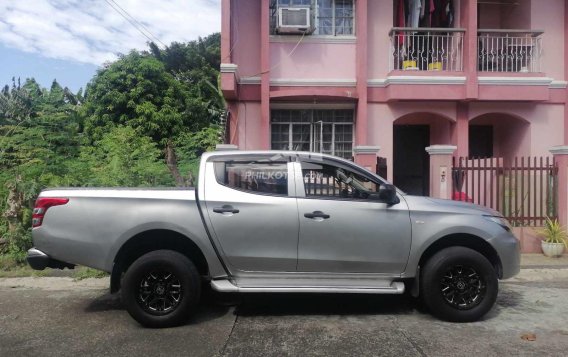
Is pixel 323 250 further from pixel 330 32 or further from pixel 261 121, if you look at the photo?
pixel 330 32

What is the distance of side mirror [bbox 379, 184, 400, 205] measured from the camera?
491cm

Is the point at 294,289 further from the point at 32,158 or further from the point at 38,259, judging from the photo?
the point at 32,158

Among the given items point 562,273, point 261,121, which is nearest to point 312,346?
point 562,273

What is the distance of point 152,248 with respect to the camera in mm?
4973

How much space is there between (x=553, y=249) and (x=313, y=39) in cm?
664

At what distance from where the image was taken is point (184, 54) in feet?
101

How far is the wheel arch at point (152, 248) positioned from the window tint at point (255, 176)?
754 millimetres

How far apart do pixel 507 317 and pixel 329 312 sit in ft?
6.41

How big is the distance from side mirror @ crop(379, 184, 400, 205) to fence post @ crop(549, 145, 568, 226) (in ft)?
19.8

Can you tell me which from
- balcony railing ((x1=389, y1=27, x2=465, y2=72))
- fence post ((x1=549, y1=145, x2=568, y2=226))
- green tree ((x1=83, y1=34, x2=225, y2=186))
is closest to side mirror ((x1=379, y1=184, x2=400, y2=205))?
fence post ((x1=549, y1=145, x2=568, y2=226))

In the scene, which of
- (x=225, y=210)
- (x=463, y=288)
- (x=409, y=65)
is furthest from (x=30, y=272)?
(x=409, y=65)

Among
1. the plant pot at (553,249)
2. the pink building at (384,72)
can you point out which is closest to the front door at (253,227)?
the pink building at (384,72)

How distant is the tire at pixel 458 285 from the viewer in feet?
16.1

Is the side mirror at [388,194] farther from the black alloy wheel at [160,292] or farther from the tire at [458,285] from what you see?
the black alloy wheel at [160,292]
